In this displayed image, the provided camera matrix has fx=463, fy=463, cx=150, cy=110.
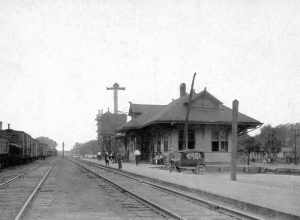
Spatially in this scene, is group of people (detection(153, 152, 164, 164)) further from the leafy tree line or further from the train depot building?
the leafy tree line

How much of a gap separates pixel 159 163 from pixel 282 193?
26044mm

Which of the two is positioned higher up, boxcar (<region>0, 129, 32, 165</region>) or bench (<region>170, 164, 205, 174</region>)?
boxcar (<region>0, 129, 32, 165</region>)

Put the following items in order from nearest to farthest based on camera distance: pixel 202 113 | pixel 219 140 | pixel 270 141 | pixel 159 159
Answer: pixel 159 159 < pixel 219 140 < pixel 202 113 < pixel 270 141

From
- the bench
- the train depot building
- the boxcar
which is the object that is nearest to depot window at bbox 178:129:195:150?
the train depot building

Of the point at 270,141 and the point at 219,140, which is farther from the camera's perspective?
the point at 270,141

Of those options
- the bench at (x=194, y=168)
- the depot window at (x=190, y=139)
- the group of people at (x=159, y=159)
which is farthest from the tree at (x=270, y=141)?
the bench at (x=194, y=168)

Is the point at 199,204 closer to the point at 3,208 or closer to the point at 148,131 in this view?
the point at 3,208

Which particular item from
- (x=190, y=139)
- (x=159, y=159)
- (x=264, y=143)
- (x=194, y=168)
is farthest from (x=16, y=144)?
(x=264, y=143)

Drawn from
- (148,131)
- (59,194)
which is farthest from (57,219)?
(148,131)

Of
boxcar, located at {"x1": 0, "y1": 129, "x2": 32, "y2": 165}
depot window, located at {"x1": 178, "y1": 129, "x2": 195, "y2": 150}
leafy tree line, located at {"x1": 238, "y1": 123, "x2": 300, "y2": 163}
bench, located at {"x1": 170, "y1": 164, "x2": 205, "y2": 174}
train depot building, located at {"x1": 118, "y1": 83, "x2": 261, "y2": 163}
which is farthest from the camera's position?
leafy tree line, located at {"x1": 238, "y1": 123, "x2": 300, "y2": 163}

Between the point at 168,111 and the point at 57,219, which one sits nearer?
the point at 57,219

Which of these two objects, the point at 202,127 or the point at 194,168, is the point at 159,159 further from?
the point at 194,168

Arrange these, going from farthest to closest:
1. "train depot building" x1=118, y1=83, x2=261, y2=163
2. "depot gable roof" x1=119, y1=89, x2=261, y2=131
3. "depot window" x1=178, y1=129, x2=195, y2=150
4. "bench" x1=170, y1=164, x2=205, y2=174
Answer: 1. "depot window" x1=178, y1=129, x2=195, y2=150
2. "train depot building" x1=118, y1=83, x2=261, y2=163
3. "depot gable roof" x1=119, y1=89, x2=261, y2=131
4. "bench" x1=170, y1=164, x2=205, y2=174

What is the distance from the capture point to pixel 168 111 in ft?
125
